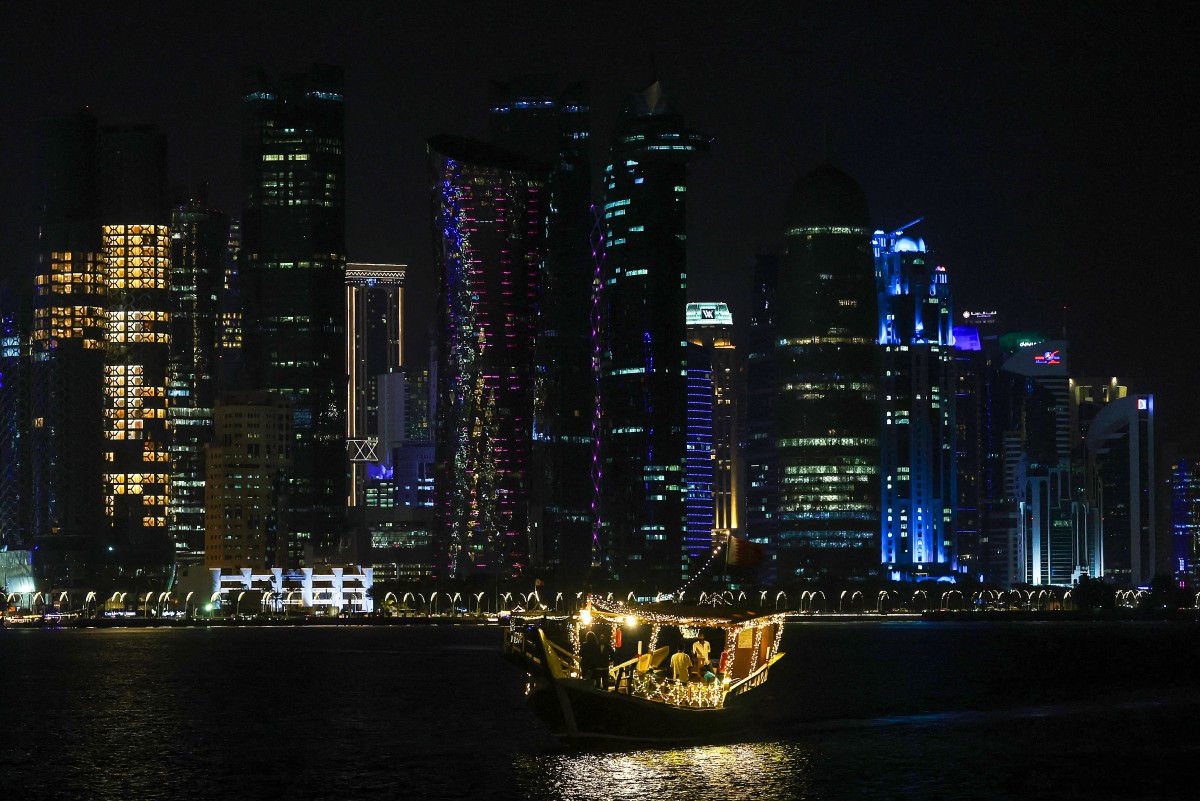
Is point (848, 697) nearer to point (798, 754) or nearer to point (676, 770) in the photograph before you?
point (798, 754)

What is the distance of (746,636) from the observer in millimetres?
119250

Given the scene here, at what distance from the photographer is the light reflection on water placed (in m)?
103

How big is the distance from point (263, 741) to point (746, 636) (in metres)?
38.9

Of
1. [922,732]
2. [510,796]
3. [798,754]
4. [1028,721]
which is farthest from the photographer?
[1028,721]

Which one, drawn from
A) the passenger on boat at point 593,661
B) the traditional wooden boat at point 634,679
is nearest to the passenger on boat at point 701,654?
the traditional wooden boat at point 634,679

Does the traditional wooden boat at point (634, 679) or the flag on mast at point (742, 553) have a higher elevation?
the flag on mast at point (742, 553)

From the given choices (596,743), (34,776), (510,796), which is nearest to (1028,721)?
(596,743)

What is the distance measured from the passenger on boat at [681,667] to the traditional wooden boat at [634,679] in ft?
0.26

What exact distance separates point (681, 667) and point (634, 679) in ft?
10.7

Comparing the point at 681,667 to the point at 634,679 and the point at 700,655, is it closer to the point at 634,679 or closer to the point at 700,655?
the point at 700,655

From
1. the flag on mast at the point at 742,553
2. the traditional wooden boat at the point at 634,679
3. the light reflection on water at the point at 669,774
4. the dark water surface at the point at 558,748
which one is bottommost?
the dark water surface at the point at 558,748

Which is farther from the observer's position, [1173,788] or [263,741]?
[263,741]

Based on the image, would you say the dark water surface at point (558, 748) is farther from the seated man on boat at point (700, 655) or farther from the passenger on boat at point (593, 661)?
the seated man on boat at point (700, 655)

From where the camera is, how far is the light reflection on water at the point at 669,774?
103 metres
